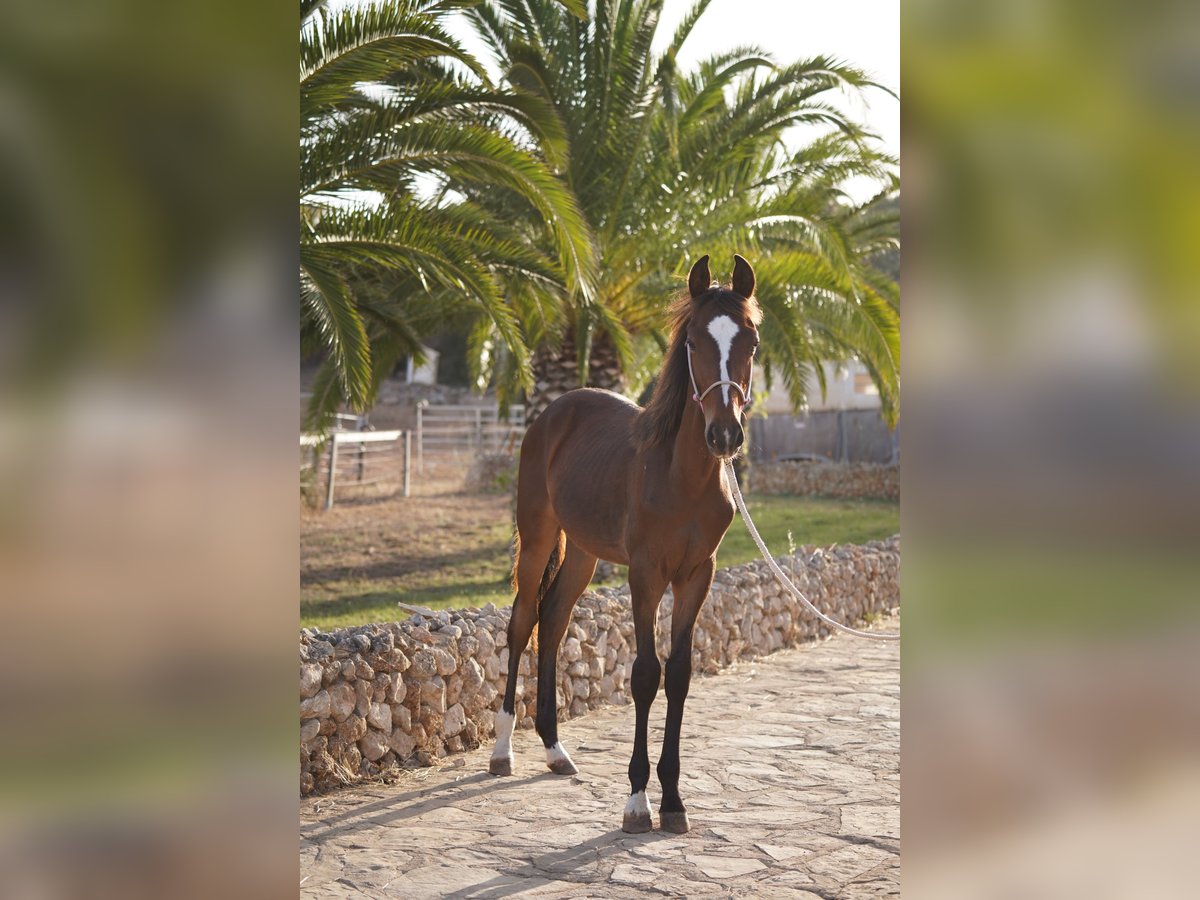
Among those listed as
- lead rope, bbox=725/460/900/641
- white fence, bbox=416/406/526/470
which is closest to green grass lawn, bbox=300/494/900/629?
lead rope, bbox=725/460/900/641

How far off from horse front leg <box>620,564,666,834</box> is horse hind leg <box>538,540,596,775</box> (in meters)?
0.92

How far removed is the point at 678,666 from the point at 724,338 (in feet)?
4.66

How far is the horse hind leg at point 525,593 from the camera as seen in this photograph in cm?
557

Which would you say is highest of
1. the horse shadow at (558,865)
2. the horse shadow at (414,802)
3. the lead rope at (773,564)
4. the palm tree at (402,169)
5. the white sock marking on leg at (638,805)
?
the palm tree at (402,169)

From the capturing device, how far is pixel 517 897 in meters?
3.83

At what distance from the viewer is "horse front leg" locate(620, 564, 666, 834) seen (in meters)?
4.59

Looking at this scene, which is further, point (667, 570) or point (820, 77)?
point (820, 77)

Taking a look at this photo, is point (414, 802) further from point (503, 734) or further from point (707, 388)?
point (707, 388)

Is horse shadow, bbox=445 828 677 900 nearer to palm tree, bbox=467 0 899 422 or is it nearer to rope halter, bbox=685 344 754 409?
rope halter, bbox=685 344 754 409
